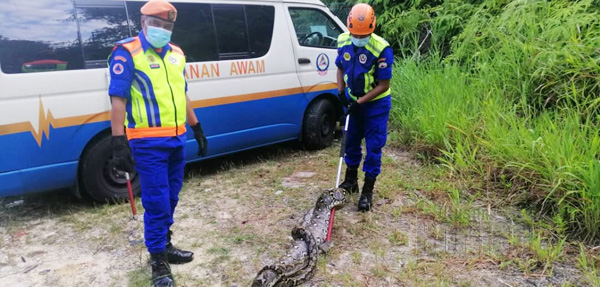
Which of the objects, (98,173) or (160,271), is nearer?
(160,271)

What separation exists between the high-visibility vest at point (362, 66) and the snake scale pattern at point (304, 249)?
96cm

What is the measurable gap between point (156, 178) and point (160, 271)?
64 cm

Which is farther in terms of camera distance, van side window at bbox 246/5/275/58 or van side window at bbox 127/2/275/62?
van side window at bbox 246/5/275/58

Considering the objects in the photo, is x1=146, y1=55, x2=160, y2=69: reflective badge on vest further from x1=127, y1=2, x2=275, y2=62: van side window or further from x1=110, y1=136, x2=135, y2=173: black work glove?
x1=127, y1=2, x2=275, y2=62: van side window

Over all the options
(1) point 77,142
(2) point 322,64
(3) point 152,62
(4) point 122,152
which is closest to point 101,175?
(1) point 77,142

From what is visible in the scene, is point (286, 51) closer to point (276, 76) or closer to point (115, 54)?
point (276, 76)

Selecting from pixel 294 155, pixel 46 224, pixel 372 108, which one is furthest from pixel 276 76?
pixel 46 224

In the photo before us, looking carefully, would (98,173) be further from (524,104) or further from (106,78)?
(524,104)

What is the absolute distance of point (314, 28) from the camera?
235 inches

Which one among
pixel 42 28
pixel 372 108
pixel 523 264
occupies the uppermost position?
pixel 42 28

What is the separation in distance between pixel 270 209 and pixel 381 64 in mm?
1698

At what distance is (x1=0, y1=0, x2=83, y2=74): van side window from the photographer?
3.56 meters

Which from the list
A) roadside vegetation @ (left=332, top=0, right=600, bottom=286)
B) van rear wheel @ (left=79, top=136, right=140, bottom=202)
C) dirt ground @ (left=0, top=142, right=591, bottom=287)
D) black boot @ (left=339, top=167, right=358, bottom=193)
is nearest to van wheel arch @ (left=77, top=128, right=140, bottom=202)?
van rear wheel @ (left=79, top=136, right=140, bottom=202)

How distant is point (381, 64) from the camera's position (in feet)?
12.7
